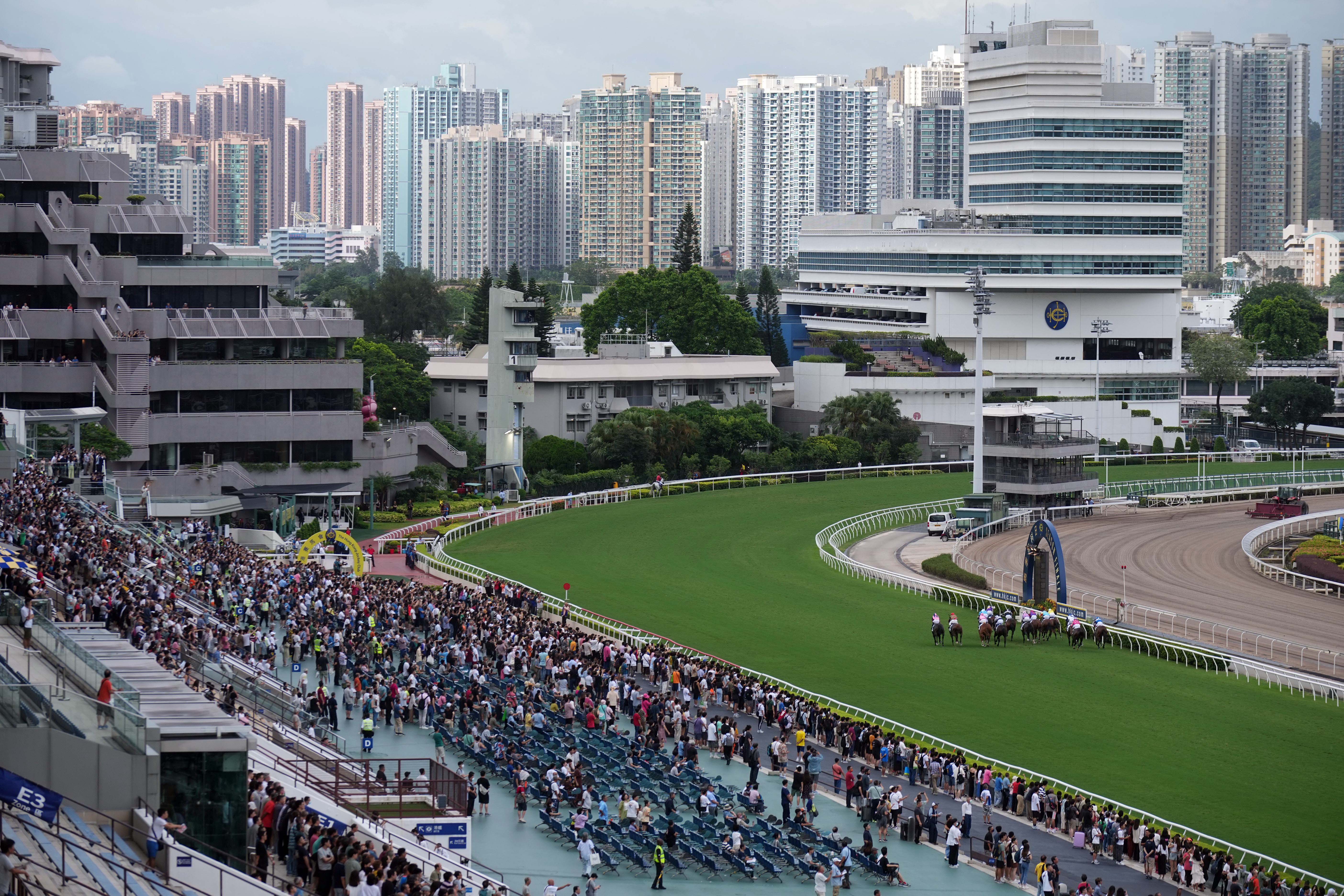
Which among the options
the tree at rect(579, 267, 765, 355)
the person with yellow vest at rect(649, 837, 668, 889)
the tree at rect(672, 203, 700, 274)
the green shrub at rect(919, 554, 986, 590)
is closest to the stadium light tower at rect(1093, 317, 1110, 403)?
the tree at rect(579, 267, 765, 355)

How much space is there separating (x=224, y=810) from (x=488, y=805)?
884cm

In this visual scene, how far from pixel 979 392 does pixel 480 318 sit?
47777mm

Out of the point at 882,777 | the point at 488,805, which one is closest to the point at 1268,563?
the point at 882,777

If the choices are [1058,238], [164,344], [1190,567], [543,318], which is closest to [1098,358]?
[1058,238]

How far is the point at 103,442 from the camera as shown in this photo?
64.0 metres

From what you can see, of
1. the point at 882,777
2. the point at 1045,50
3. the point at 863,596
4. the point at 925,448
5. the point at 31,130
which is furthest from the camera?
the point at 1045,50

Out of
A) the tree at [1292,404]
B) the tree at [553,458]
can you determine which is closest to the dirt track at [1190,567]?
the tree at [553,458]

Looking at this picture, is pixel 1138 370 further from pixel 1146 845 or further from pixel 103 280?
pixel 1146 845

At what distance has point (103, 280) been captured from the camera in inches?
2689

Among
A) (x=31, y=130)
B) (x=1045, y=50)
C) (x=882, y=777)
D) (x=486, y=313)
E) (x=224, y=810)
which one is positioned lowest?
(x=882, y=777)

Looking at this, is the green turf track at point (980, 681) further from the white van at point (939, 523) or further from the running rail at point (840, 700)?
the white van at point (939, 523)

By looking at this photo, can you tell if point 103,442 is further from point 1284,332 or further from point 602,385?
point 1284,332

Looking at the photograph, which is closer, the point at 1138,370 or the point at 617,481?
the point at 617,481

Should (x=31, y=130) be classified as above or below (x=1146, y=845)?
above
